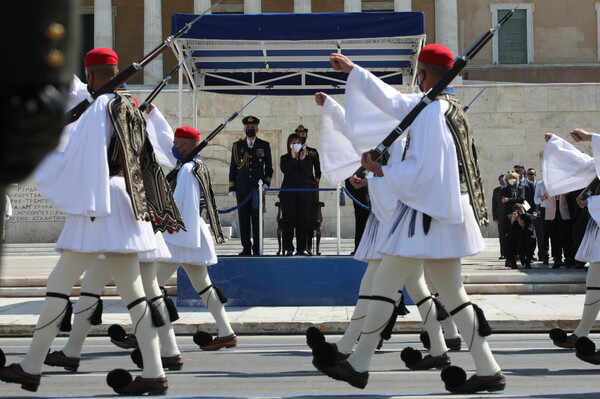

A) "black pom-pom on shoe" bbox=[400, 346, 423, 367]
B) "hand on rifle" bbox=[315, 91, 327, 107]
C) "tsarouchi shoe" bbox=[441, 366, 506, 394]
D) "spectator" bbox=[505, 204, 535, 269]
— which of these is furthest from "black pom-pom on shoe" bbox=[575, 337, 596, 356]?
"spectator" bbox=[505, 204, 535, 269]

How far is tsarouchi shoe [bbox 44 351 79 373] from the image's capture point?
662cm

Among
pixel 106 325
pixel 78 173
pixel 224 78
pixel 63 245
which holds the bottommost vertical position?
pixel 106 325

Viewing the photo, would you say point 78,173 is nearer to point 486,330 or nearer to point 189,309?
point 486,330

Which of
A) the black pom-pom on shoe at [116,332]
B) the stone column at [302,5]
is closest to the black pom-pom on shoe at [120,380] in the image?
the black pom-pom on shoe at [116,332]

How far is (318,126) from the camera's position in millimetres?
27203

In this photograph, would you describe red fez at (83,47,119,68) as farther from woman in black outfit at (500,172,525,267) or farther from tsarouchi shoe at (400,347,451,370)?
woman in black outfit at (500,172,525,267)

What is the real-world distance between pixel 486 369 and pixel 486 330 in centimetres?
22

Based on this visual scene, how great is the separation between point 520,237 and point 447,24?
88.6 feet

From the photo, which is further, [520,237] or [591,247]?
[520,237]

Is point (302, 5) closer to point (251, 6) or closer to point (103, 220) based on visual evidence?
point (251, 6)

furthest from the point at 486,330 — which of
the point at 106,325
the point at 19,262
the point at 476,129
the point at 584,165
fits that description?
the point at 476,129

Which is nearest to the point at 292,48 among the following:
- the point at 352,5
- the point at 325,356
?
the point at 325,356

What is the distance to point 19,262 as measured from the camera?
18.5 meters

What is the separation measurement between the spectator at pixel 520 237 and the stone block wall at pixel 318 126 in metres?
9.27
